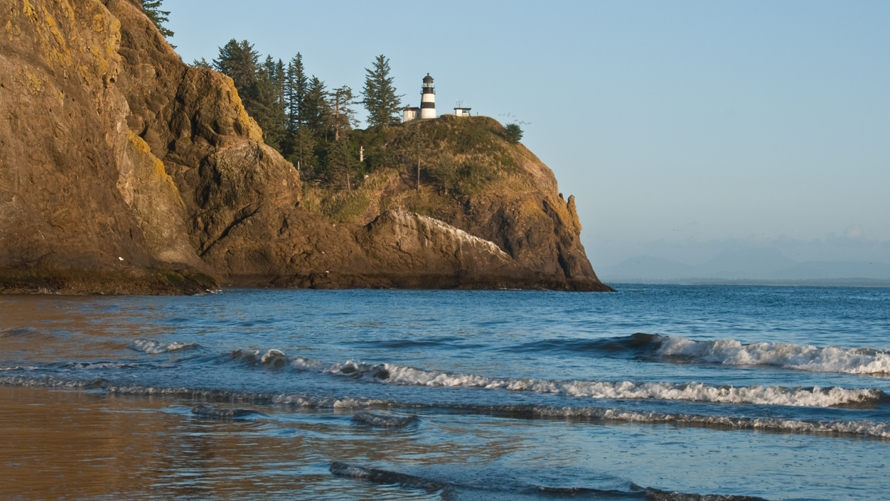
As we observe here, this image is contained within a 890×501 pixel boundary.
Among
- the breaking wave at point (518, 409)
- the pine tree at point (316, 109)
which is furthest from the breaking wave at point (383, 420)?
the pine tree at point (316, 109)

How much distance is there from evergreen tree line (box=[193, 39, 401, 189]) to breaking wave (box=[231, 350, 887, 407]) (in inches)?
2282

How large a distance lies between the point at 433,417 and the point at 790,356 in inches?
315

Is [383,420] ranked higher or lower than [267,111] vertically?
lower

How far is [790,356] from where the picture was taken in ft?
47.9

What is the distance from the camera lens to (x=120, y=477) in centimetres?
648

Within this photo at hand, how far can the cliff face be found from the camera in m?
32.2

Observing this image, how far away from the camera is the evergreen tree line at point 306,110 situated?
7231 cm

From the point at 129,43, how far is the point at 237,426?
46.5 meters

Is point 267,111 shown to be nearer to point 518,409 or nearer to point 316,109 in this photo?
point 316,109

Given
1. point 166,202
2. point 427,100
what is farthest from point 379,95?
point 166,202

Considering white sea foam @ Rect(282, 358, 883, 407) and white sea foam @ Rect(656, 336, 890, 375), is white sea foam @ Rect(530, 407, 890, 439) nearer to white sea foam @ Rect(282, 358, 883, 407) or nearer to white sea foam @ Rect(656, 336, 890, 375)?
white sea foam @ Rect(282, 358, 883, 407)

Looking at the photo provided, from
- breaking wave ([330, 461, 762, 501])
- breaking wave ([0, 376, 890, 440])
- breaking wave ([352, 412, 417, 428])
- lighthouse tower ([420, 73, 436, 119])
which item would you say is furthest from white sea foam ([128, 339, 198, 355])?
lighthouse tower ([420, 73, 436, 119])

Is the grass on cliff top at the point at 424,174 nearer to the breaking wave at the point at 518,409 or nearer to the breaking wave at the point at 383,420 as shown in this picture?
the breaking wave at the point at 518,409

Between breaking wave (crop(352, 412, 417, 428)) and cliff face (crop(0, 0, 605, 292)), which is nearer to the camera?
breaking wave (crop(352, 412, 417, 428))
